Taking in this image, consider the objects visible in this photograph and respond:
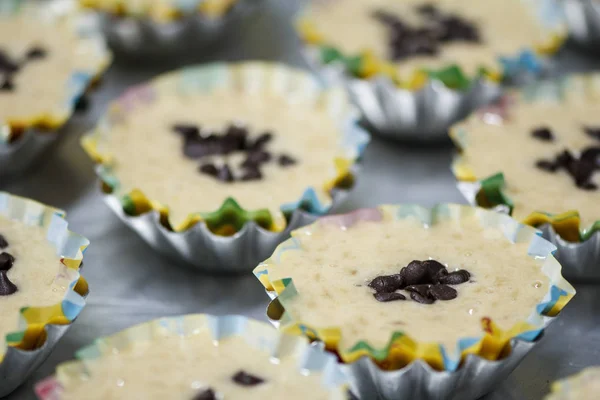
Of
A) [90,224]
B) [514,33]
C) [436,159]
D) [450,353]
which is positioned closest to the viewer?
[450,353]

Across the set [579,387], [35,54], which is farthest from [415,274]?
[35,54]

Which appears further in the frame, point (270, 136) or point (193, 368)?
point (270, 136)

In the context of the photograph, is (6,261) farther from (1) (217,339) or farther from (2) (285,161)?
(2) (285,161)

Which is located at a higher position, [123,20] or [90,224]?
[123,20]

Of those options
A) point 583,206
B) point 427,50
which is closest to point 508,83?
point 427,50

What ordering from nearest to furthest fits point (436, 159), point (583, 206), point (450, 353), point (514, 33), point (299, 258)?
point (450, 353), point (299, 258), point (583, 206), point (436, 159), point (514, 33)

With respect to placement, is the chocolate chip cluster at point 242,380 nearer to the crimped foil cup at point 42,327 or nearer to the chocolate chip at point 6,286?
the crimped foil cup at point 42,327

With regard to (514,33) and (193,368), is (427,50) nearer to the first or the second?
(514,33)
